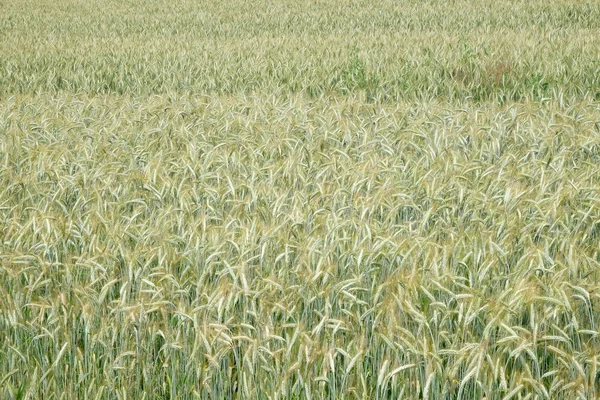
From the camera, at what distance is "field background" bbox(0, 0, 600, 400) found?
2.12 m

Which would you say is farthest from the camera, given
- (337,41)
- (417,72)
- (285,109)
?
(337,41)

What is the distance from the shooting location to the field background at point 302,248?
2125mm

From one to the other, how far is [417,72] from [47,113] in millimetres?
3442

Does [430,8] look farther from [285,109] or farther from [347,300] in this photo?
[347,300]

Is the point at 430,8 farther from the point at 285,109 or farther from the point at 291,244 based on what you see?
the point at 291,244

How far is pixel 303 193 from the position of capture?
335 cm

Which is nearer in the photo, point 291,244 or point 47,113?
point 291,244

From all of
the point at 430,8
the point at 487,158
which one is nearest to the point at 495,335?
the point at 487,158

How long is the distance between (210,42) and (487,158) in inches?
264

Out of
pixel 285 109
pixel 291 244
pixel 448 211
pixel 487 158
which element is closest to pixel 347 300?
Result: pixel 291 244

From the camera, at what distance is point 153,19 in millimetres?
14227

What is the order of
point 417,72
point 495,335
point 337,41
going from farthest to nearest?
point 337,41
point 417,72
point 495,335

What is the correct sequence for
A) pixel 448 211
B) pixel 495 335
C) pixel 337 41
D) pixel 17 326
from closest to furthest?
pixel 495 335 < pixel 17 326 < pixel 448 211 < pixel 337 41

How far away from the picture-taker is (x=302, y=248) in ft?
8.48
